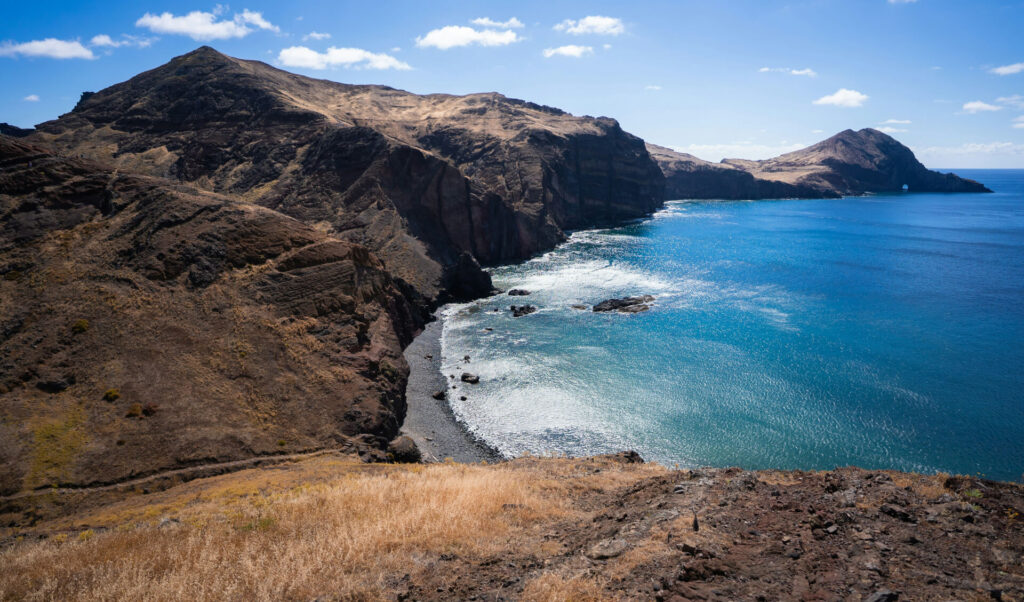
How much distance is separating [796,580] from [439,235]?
83.1 metres

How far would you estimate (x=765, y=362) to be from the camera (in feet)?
171

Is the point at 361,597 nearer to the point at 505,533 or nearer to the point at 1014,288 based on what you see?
the point at 505,533

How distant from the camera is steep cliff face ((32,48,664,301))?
80.8m

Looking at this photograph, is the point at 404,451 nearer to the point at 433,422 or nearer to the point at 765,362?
the point at 433,422

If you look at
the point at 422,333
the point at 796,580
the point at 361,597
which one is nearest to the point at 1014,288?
the point at 422,333

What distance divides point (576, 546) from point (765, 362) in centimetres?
4657

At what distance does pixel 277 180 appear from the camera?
87.3 meters

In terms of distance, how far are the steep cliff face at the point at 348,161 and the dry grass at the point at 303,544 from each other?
5477 centimetres

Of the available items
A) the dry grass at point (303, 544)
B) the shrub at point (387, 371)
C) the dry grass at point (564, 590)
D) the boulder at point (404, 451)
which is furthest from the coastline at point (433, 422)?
the dry grass at point (564, 590)

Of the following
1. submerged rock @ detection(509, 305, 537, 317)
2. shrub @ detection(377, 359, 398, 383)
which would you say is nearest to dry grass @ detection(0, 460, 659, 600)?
shrub @ detection(377, 359, 398, 383)

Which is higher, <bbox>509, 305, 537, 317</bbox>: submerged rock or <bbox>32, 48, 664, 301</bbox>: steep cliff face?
<bbox>32, 48, 664, 301</bbox>: steep cliff face

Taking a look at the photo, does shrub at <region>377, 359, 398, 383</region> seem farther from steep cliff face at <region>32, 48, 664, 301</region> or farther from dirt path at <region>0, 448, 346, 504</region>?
steep cliff face at <region>32, 48, 664, 301</region>

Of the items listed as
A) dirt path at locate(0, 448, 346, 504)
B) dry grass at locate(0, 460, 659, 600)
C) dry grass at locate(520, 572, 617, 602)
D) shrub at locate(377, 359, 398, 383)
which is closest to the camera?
dry grass at locate(520, 572, 617, 602)

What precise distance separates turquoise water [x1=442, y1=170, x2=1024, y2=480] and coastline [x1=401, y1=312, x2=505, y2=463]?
5.08 ft
